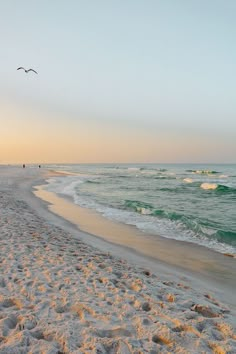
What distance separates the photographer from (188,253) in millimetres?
9758

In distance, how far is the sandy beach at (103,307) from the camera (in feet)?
12.3

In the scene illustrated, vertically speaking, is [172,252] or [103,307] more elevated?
[103,307]

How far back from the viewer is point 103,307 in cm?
476

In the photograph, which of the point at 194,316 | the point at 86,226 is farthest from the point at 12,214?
the point at 194,316

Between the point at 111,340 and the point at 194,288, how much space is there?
329cm

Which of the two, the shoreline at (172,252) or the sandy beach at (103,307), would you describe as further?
the shoreline at (172,252)

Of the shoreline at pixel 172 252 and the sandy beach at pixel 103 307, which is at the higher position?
the sandy beach at pixel 103 307

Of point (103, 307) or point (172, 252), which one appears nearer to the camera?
point (103, 307)

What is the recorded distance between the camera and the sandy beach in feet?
12.3

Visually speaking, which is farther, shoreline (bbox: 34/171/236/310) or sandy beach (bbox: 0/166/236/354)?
shoreline (bbox: 34/171/236/310)

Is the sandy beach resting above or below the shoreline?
above

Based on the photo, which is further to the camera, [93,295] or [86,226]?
[86,226]

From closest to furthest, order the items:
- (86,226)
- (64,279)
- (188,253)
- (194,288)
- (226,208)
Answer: (64,279)
(194,288)
(188,253)
(86,226)
(226,208)

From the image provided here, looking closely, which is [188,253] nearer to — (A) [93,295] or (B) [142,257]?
(B) [142,257]
